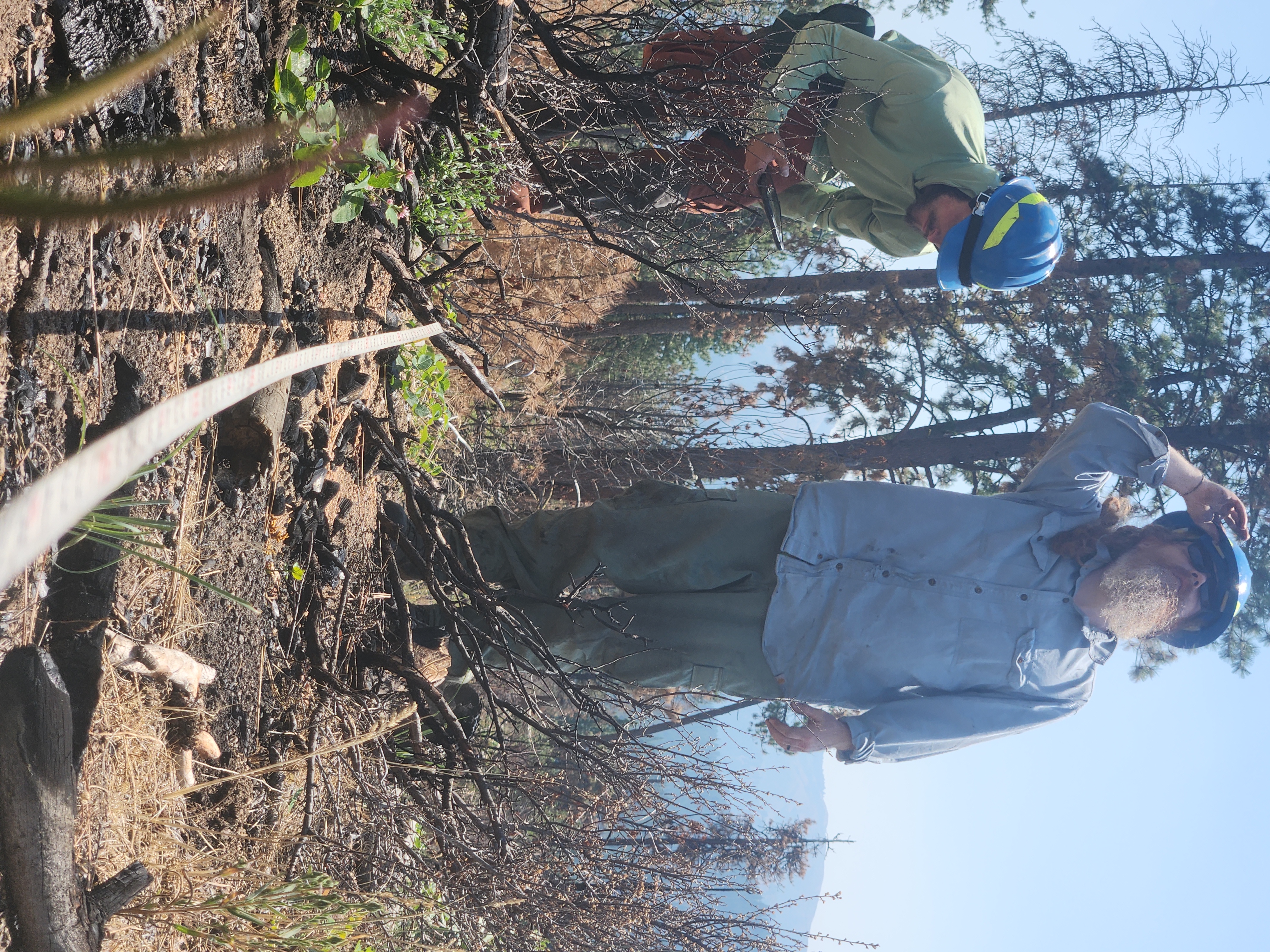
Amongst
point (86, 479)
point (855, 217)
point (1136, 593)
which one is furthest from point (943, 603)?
point (86, 479)

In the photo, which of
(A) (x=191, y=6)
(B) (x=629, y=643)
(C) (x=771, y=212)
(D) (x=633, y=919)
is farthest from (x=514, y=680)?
(A) (x=191, y=6)

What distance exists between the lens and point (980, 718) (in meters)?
3.55

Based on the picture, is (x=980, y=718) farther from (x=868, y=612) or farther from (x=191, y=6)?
(x=191, y=6)

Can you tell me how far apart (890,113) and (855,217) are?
587 millimetres

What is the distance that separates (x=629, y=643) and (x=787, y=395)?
453cm

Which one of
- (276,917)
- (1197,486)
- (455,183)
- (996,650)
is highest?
(455,183)

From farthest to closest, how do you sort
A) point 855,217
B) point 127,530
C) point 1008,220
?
point 855,217 < point 1008,220 < point 127,530

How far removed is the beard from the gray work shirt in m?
0.12

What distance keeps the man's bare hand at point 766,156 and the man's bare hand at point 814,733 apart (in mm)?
2371

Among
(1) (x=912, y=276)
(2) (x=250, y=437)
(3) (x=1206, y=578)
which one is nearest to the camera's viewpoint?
(2) (x=250, y=437)

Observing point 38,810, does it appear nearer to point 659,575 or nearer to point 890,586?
point 659,575

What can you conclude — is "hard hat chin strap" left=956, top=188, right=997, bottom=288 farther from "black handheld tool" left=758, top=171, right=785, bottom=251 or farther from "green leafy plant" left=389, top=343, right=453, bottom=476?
"green leafy plant" left=389, top=343, right=453, bottom=476

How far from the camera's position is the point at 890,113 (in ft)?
11.0

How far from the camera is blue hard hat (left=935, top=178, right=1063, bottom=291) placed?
3295 mm
